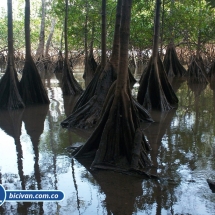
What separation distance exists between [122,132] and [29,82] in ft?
17.3

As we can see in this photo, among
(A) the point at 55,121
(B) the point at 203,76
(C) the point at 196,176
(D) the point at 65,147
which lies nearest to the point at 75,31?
(B) the point at 203,76

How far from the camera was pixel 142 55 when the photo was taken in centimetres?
2609

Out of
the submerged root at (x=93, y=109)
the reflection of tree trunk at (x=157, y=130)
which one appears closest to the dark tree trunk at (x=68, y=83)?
the reflection of tree trunk at (x=157, y=130)

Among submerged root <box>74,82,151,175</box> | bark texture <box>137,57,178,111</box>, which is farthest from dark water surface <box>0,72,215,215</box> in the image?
bark texture <box>137,57,178,111</box>

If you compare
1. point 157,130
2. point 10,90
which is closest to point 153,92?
point 157,130

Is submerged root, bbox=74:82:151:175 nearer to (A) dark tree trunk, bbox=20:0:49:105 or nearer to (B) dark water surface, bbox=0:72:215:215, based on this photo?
(B) dark water surface, bbox=0:72:215:215

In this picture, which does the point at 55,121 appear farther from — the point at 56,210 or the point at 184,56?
the point at 184,56

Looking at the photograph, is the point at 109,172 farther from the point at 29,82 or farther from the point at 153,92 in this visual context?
the point at 29,82

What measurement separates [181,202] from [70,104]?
21.5 feet

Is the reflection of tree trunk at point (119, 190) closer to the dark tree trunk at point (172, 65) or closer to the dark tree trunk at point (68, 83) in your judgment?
the dark tree trunk at point (68, 83)

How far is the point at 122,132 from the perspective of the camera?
4.97 metres

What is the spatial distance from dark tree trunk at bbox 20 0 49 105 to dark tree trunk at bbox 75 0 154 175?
4953mm

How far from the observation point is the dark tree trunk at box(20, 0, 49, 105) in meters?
9.63

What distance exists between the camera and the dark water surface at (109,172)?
3.79 m
